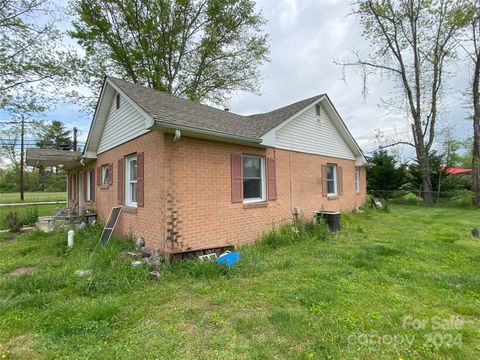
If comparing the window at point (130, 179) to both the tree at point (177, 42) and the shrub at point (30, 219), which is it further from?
the tree at point (177, 42)

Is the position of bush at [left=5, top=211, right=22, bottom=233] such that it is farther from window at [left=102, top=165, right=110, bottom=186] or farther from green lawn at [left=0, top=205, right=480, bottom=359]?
green lawn at [left=0, top=205, right=480, bottom=359]

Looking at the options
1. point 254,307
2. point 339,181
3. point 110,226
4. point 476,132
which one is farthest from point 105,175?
point 476,132

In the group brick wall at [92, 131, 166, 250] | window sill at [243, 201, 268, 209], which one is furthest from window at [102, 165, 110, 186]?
window sill at [243, 201, 268, 209]

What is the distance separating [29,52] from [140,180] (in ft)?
41.6

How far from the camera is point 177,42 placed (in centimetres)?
1756

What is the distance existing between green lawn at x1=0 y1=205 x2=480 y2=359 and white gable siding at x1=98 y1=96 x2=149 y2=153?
3255mm

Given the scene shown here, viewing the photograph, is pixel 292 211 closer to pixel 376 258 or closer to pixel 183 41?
pixel 376 258

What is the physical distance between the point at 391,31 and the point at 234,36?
11.9 metres

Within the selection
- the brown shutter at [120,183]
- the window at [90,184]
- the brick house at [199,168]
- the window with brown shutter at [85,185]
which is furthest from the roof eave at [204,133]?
the window with brown shutter at [85,185]

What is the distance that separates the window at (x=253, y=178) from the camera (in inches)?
300

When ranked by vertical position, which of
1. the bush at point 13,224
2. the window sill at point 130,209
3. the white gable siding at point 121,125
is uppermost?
the white gable siding at point 121,125

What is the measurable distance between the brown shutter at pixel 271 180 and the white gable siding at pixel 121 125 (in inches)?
151

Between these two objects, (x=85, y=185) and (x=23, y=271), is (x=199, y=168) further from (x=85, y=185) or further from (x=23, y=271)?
(x=85, y=185)

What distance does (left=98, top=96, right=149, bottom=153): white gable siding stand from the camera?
6926 mm
